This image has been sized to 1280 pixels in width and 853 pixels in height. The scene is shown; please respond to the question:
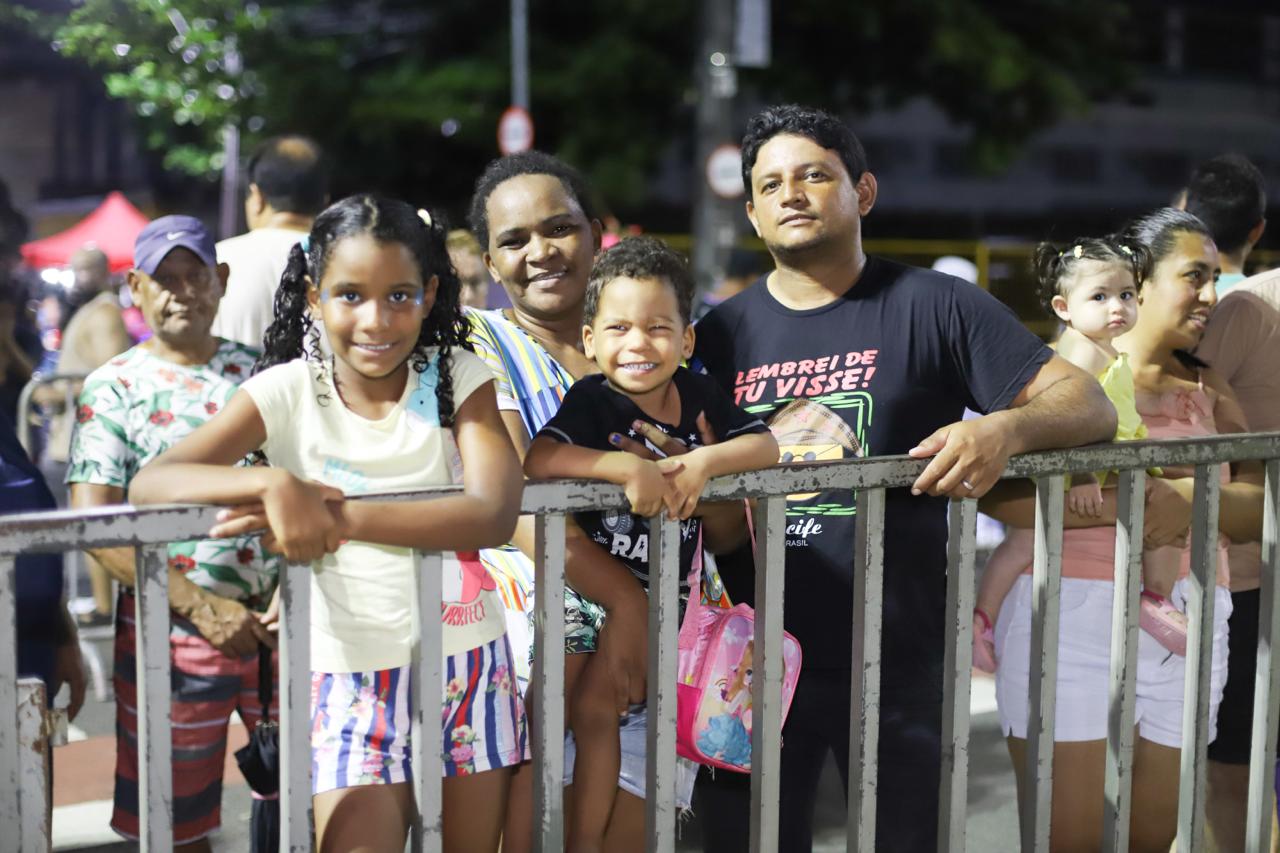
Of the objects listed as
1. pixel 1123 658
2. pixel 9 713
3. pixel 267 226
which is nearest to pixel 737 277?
pixel 267 226

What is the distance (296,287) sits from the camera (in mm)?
2748

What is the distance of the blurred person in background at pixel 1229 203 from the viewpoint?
4.46 meters

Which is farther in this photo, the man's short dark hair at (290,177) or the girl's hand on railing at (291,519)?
the man's short dark hair at (290,177)

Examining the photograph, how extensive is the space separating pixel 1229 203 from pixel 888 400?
6.47 feet

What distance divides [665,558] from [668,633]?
5.2 inches

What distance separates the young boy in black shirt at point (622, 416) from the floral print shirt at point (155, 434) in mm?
1392

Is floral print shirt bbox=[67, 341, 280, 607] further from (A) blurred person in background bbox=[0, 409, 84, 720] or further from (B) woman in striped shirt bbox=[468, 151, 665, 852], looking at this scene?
(B) woman in striped shirt bbox=[468, 151, 665, 852]

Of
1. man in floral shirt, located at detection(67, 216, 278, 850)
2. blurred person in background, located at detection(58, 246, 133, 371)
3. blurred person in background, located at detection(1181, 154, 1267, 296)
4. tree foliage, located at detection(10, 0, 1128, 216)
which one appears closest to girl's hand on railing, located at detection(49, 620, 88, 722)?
man in floral shirt, located at detection(67, 216, 278, 850)

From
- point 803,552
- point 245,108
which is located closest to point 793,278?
point 803,552

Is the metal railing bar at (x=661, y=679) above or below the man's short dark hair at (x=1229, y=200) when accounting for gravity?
below

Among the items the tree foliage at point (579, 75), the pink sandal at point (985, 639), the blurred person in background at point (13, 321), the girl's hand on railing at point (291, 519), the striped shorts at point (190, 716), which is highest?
the tree foliage at point (579, 75)

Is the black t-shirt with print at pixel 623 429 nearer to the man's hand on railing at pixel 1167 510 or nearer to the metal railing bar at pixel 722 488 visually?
the metal railing bar at pixel 722 488

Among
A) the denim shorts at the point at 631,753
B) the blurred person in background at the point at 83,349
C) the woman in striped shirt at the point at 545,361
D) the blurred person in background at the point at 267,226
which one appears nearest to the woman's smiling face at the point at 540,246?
the woman in striped shirt at the point at 545,361

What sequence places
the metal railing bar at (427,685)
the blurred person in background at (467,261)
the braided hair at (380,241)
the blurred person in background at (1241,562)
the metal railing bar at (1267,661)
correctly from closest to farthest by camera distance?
1. the metal railing bar at (427,685)
2. the braided hair at (380,241)
3. the metal railing bar at (1267,661)
4. the blurred person in background at (1241,562)
5. the blurred person in background at (467,261)
